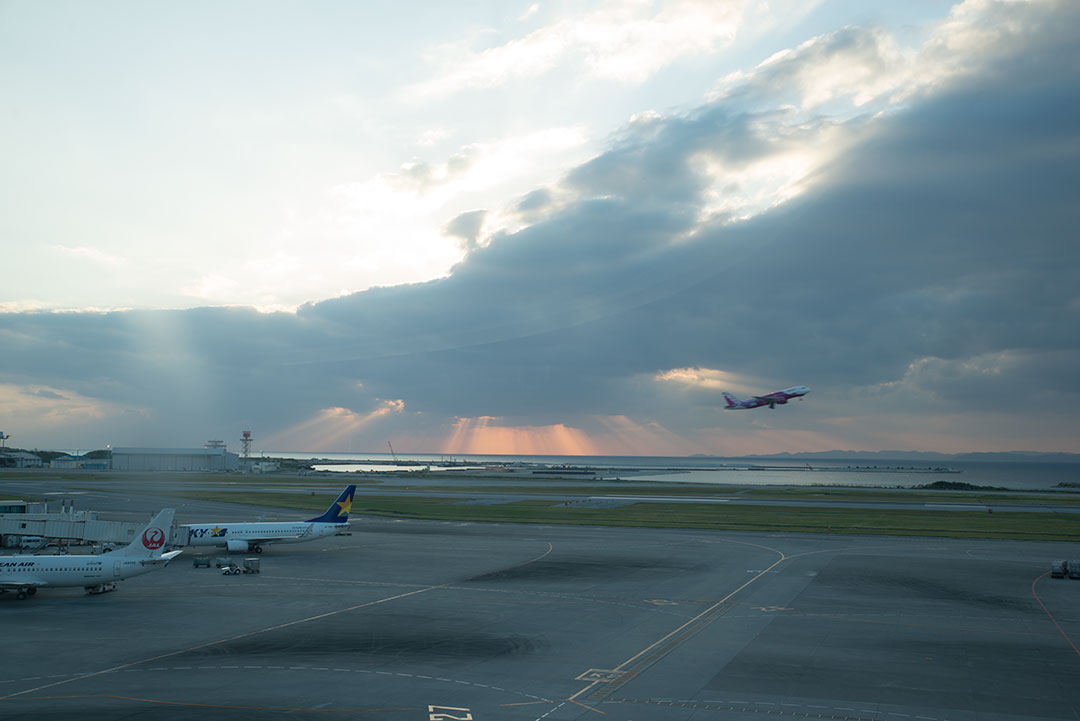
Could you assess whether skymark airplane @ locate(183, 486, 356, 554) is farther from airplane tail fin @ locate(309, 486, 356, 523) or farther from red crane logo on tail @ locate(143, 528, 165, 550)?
red crane logo on tail @ locate(143, 528, 165, 550)

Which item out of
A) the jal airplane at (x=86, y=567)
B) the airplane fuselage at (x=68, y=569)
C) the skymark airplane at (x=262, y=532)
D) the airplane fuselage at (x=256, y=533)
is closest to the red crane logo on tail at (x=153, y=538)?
the jal airplane at (x=86, y=567)

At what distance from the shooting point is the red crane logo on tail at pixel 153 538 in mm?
52844

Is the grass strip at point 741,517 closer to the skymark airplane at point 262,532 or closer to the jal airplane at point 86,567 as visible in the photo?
the skymark airplane at point 262,532

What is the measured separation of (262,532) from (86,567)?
23651 mm

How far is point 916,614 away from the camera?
155 feet

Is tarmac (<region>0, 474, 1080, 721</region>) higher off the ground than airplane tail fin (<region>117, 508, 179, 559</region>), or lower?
lower

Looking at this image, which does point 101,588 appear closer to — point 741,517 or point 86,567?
point 86,567

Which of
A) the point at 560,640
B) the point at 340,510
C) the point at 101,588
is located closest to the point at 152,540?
the point at 101,588

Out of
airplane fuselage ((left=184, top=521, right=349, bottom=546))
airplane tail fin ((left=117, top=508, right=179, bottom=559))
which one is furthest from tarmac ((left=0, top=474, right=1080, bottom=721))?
airplane fuselage ((left=184, top=521, right=349, bottom=546))

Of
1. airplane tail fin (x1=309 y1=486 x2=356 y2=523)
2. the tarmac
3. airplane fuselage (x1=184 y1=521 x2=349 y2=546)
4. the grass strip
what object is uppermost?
airplane tail fin (x1=309 y1=486 x2=356 y2=523)

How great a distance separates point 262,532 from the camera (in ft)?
248

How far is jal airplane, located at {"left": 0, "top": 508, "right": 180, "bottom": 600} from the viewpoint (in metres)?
51.8

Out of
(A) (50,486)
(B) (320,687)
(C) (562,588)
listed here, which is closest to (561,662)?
(B) (320,687)

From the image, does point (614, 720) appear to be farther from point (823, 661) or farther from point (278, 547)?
point (278, 547)
